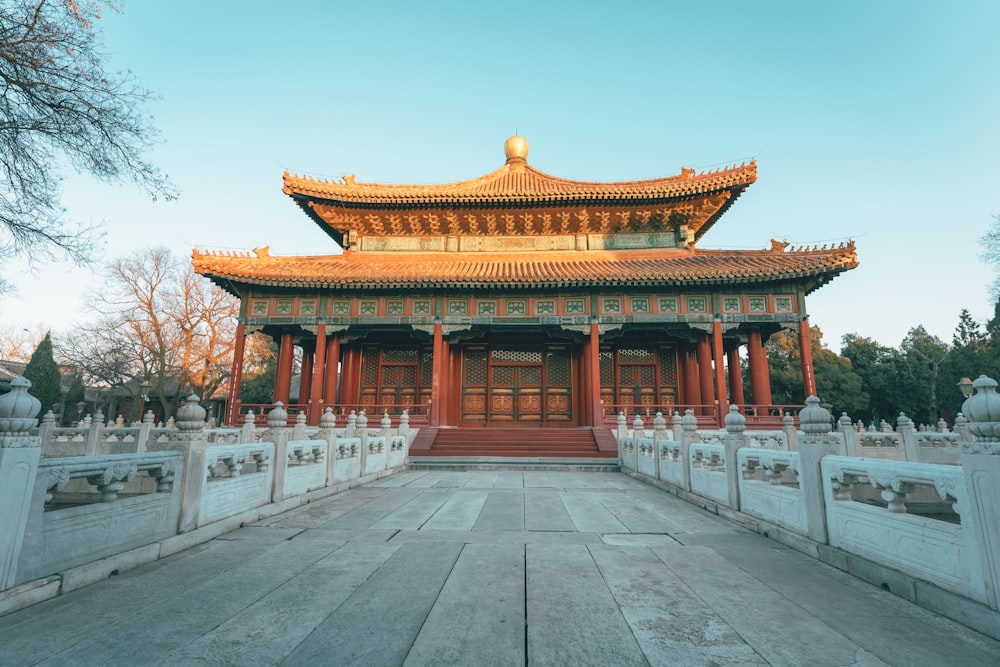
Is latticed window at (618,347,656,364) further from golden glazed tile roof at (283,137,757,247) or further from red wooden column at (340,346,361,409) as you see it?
red wooden column at (340,346,361,409)

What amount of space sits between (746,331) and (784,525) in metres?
12.6

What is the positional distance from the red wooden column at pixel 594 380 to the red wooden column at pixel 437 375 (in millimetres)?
4626

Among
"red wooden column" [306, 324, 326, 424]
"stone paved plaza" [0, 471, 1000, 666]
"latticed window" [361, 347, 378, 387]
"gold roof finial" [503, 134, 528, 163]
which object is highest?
"gold roof finial" [503, 134, 528, 163]

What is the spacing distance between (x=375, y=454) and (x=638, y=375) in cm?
990

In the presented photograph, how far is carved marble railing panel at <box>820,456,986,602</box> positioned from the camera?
8.45ft

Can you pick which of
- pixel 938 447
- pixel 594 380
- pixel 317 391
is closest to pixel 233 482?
pixel 317 391

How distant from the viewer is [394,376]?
54.2ft

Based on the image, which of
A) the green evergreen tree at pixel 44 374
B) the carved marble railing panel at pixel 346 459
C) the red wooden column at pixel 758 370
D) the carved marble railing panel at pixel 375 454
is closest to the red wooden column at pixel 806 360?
the red wooden column at pixel 758 370

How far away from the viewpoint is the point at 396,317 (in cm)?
1503

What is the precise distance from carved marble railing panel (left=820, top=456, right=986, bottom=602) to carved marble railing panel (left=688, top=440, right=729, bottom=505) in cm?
201

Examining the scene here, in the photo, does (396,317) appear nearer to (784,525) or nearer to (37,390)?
(784,525)

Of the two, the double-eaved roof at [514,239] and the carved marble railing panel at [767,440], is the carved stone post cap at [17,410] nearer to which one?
the carved marble railing panel at [767,440]

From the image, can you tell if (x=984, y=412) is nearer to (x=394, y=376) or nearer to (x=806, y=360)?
(x=806, y=360)

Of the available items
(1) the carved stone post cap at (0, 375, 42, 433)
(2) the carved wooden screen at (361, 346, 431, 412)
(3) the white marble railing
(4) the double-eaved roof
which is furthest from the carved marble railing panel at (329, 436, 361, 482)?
(2) the carved wooden screen at (361, 346, 431, 412)
